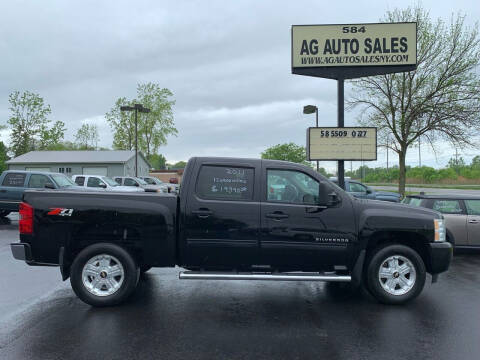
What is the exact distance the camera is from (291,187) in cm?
539

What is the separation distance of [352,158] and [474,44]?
1101 centimetres

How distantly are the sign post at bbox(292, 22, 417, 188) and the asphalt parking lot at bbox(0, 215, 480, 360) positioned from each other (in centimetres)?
694

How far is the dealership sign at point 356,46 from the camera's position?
11.9 meters

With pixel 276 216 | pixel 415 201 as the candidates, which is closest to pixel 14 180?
pixel 276 216

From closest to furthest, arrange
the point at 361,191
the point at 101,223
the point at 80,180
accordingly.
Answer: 1. the point at 101,223
2. the point at 361,191
3. the point at 80,180

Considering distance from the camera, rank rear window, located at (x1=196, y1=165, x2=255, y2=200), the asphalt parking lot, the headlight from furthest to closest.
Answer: the headlight, rear window, located at (x1=196, y1=165, x2=255, y2=200), the asphalt parking lot

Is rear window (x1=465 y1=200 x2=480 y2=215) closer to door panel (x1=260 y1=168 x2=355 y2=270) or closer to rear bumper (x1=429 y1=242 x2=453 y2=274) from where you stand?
rear bumper (x1=429 y1=242 x2=453 y2=274)

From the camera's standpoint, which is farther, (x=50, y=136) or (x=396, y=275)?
(x=50, y=136)

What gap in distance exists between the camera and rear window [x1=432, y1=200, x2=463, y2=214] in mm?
8609

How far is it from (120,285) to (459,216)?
7416 mm

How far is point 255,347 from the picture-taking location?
3.91 meters

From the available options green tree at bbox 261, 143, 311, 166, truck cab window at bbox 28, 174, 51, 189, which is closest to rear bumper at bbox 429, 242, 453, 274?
truck cab window at bbox 28, 174, 51, 189

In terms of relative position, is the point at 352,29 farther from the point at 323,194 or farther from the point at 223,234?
the point at 223,234

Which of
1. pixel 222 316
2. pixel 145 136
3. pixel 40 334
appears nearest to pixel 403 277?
pixel 222 316
